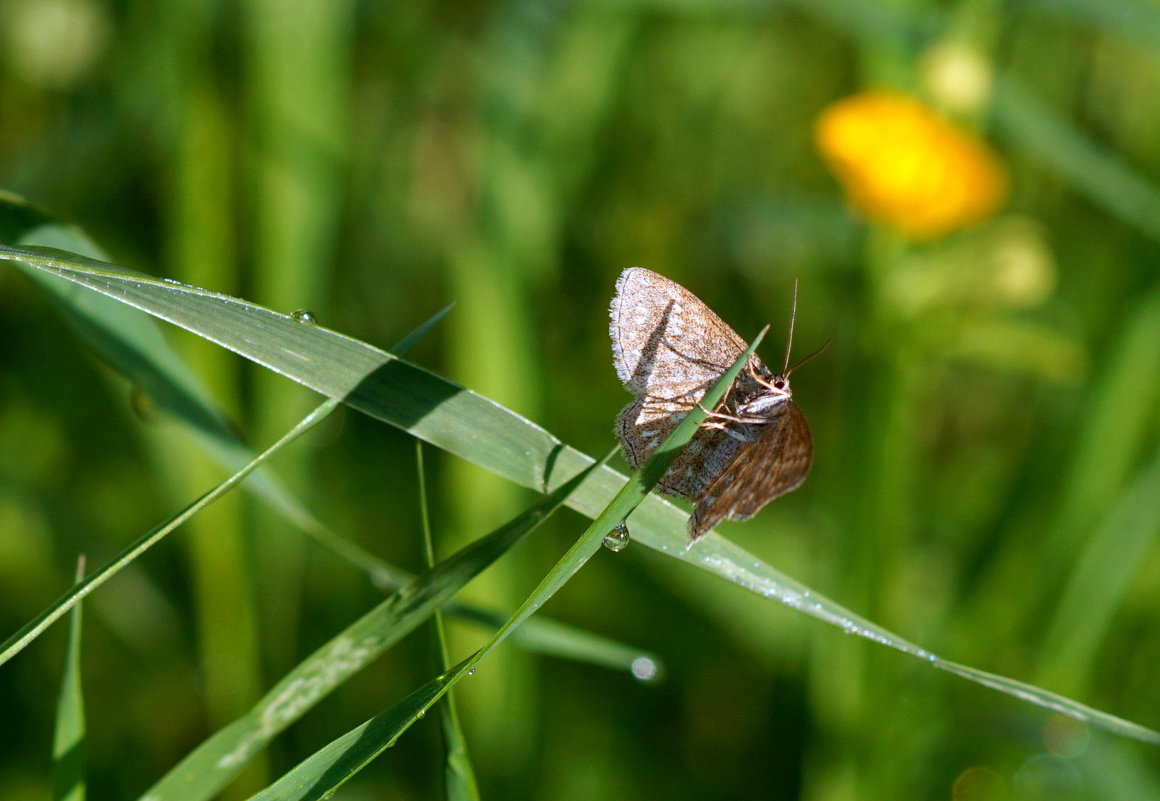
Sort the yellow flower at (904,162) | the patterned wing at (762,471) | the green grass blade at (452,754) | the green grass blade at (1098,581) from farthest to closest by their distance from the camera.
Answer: the yellow flower at (904,162) → the green grass blade at (1098,581) → the patterned wing at (762,471) → the green grass blade at (452,754)

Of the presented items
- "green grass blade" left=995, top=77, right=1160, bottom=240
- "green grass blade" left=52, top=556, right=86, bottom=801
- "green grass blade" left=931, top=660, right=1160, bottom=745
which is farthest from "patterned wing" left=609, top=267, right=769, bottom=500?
"green grass blade" left=995, top=77, right=1160, bottom=240

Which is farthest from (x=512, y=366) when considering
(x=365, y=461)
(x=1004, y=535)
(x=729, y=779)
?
(x=1004, y=535)

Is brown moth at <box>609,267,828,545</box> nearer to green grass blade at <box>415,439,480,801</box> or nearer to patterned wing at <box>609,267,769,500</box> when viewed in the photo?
patterned wing at <box>609,267,769,500</box>

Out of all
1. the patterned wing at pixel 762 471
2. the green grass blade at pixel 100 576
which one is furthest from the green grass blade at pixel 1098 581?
the green grass blade at pixel 100 576

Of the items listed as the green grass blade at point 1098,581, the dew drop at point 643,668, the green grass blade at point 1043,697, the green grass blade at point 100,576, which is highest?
the green grass blade at point 100,576

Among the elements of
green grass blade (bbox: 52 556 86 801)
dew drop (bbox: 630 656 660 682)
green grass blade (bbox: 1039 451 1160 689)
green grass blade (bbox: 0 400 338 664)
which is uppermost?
green grass blade (bbox: 0 400 338 664)

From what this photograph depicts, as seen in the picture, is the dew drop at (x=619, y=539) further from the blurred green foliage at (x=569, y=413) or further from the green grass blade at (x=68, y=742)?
the blurred green foliage at (x=569, y=413)
